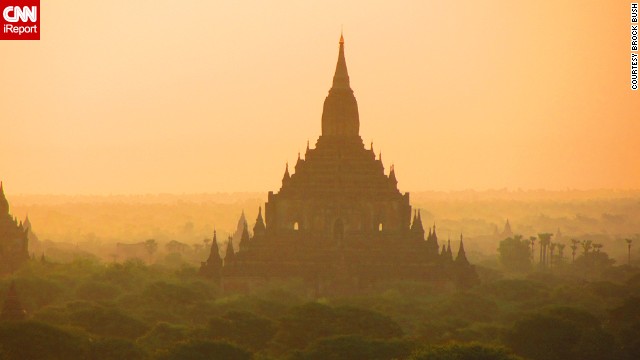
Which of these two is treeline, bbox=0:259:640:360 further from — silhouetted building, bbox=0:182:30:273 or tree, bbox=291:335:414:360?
silhouetted building, bbox=0:182:30:273

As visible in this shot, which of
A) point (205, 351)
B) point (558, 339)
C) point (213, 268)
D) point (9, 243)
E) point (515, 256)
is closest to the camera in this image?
point (205, 351)

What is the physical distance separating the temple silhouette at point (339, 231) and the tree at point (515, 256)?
50992mm

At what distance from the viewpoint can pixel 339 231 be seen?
13562cm

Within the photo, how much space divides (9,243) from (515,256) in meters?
60.7

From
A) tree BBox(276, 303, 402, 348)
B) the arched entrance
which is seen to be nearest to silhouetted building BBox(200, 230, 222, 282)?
the arched entrance

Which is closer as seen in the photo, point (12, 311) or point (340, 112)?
point (12, 311)

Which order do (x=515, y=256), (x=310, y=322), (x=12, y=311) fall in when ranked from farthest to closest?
(x=515, y=256) < (x=12, y=311) < (x=310, y=322)

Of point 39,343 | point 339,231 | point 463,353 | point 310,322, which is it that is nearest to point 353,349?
point 463,353

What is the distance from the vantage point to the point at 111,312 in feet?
332

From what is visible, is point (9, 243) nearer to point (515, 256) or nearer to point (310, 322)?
point (310, 322)

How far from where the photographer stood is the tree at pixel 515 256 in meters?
189

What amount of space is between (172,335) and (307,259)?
38879 mm

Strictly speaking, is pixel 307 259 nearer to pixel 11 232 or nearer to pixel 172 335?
pixel 11 232

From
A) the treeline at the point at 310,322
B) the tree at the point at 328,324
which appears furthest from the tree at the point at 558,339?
the tree at the point at 328,324
